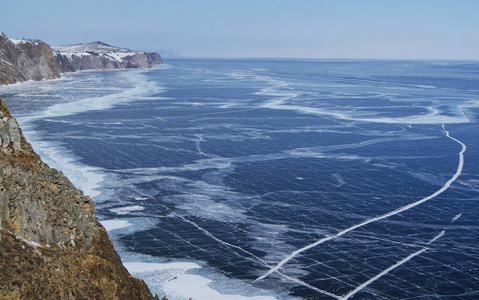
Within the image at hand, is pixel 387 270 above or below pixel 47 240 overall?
below

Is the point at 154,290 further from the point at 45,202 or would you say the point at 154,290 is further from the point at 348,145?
the point at 348,145

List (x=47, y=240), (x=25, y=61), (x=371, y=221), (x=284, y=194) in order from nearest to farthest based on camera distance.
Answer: (x=47, y=240)
(x=371, y=221)
(x=284, y=194)
(x=25, y=61)

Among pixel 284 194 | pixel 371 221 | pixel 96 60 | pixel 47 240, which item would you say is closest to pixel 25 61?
pixel 96 60

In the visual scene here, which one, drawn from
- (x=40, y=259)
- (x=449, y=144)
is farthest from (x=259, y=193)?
(x=449, y=144)

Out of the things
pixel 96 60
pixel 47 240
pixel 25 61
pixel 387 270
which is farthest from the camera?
pixel 96 60

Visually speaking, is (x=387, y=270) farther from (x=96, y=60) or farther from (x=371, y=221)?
(x=96, y=60)

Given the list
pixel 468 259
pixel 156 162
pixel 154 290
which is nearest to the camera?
pixel 154 290
